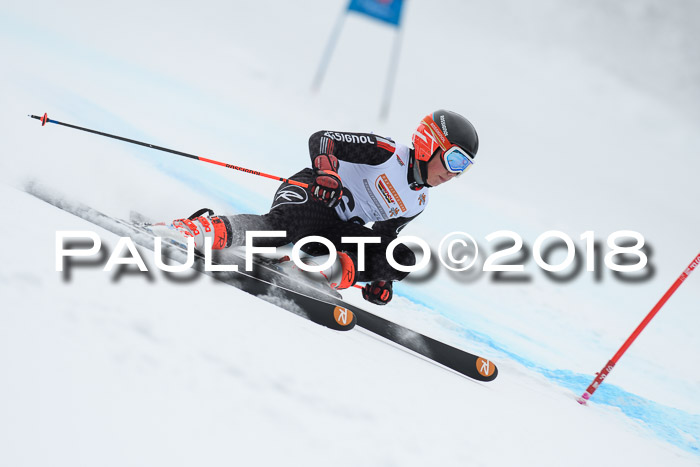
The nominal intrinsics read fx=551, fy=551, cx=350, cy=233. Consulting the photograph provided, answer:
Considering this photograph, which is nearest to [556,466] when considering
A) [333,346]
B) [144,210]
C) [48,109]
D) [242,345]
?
[333,346]

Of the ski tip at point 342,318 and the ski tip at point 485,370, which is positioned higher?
the ski tip at point 342,318

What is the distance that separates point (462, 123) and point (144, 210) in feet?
6.95

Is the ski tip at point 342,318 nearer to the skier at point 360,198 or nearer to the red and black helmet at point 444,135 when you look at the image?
the skier at point 360,198

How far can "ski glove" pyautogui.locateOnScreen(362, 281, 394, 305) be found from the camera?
332cm

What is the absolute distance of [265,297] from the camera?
2.48 m

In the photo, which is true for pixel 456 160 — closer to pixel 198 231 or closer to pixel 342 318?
pixel 342 318

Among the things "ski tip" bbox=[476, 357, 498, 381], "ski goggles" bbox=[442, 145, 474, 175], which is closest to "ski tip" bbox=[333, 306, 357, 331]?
"ski tip" bbox=[476, 357, 498, 381]

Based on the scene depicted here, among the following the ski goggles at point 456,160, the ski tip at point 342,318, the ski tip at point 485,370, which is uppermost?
the ski goggles at point 456,160

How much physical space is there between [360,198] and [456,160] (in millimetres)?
666

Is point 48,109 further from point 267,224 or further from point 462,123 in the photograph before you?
point 462,123

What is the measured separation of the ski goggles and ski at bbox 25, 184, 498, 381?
919 mm

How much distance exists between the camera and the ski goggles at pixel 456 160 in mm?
2949

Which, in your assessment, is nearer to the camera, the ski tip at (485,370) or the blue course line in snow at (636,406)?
the ski tip at (485,370)

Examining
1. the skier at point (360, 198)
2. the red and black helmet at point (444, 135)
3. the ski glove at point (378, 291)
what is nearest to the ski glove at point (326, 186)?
the skier at point (360, 198)
